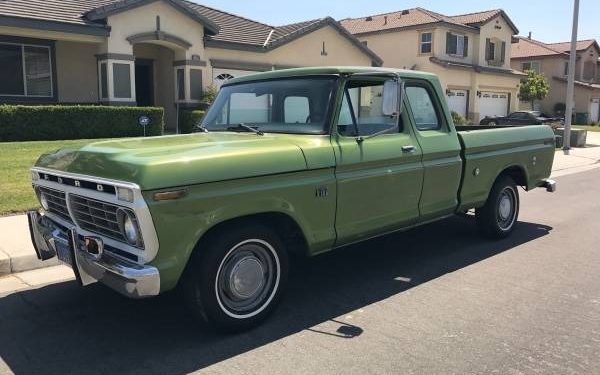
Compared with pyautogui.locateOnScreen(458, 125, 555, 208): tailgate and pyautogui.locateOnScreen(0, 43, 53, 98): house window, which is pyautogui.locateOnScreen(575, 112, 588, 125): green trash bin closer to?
pyautogui.locateOnScreen(0, 43, 53, 98): house window

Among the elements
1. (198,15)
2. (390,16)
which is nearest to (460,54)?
(390,16)

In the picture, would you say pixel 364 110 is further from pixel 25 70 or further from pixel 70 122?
pixel 25 70

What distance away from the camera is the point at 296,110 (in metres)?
4.95

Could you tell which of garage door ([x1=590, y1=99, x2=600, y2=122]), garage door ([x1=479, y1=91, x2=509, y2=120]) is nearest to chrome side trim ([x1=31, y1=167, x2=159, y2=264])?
garage door ([x1=479, y1=91, x2=509, y2=120])

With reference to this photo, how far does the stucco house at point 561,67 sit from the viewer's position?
48.8 m

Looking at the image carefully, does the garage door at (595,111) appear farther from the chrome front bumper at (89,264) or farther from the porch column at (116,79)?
the chrome front bumper at (89,264)

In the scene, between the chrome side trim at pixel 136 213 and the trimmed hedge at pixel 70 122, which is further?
the trimmed hedge at pixel 70 122

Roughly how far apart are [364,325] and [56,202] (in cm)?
265

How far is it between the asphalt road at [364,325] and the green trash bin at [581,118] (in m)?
48.6

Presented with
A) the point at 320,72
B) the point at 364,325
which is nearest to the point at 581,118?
the point at 320,72

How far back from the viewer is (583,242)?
23.1ft

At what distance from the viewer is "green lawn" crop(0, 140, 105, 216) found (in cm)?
794

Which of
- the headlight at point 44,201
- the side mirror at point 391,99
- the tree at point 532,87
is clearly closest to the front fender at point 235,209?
the side mirror at point 391,99

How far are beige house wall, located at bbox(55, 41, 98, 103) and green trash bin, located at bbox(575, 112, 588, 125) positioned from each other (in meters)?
43.9
